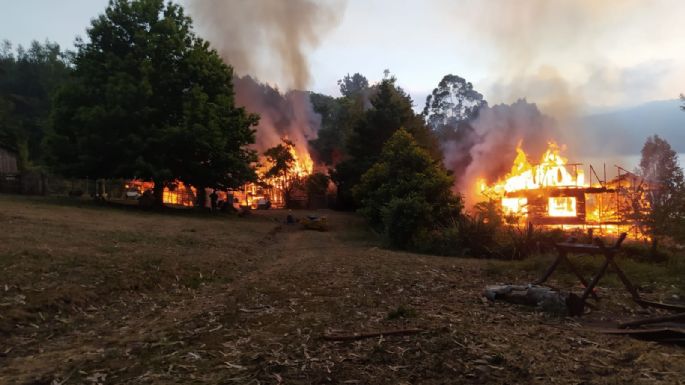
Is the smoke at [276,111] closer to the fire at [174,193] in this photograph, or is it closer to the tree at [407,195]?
the fire at [174,193]

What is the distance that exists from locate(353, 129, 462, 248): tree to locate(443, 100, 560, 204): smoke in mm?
23468

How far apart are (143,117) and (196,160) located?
3292 mm

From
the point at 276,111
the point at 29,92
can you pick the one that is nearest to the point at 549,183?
the point at 276,111

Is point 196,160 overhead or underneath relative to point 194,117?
underneath

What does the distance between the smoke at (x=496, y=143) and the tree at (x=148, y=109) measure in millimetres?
25548

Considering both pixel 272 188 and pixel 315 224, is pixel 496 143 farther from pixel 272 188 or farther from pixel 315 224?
pixel 315 224

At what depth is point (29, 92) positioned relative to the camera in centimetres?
5528

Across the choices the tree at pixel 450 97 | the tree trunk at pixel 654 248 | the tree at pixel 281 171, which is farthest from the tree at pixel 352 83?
the tree trunk at pixel 654 248

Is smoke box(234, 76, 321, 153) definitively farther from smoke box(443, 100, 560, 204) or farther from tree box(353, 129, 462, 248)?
tree box(353, 129, 462, 248)

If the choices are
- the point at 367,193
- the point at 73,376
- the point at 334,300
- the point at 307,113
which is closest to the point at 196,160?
the point at 367,193

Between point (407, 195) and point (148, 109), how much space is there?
13.8 meters

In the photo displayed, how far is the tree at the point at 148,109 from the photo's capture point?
2353 centimetres

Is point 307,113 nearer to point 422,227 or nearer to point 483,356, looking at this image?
point 422,227

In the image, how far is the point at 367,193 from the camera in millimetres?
22750
